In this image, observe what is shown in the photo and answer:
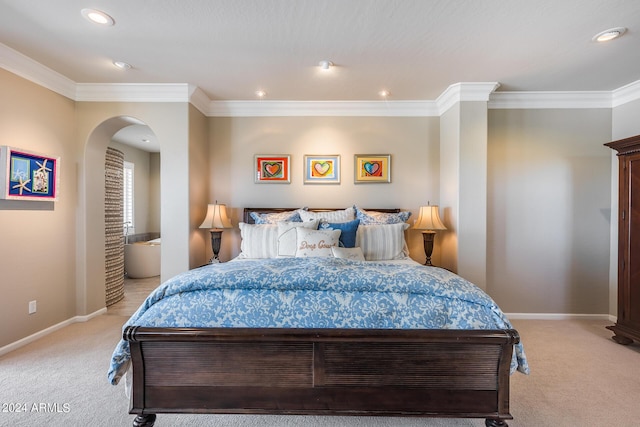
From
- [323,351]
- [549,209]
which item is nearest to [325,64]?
[323,351]

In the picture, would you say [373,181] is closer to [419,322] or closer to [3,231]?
[419,322]

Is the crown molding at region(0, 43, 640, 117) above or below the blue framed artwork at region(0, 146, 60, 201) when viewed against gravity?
above

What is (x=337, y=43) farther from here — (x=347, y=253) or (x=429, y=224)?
(x=429, y=224)

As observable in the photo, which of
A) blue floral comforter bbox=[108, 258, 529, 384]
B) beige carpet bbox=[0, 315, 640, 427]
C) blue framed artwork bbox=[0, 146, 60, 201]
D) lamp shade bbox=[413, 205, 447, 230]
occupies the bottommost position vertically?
beige carpet bbox=[0, 315, 640, 427]

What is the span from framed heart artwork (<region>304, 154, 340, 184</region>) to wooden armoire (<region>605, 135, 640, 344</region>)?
2787 millimetres

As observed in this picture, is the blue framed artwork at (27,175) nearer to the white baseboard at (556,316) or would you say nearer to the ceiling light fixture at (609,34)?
the ceiling light fixture at (609,34)

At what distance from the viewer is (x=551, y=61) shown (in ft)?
8.75

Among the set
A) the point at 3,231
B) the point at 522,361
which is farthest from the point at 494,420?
the point at 3,231

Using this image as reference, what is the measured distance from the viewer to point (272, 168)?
12.4 ft

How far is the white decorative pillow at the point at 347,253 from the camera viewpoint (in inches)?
105

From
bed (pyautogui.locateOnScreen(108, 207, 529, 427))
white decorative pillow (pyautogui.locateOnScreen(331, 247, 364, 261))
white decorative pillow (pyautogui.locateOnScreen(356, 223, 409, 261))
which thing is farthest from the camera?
white decorative pillow (pyautogui.locateOnScreen(356, 223, 409, 261))

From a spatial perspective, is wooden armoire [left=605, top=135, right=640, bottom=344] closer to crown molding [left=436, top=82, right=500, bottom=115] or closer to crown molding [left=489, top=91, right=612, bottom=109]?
crown molding [left=489, top=91, right=612, bottom=109]

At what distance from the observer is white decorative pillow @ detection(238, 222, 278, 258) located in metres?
3.05

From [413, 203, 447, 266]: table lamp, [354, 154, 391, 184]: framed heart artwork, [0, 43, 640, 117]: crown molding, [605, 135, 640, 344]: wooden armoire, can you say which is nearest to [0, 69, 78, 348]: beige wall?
[0, 43, 640, 117]: crown molding
